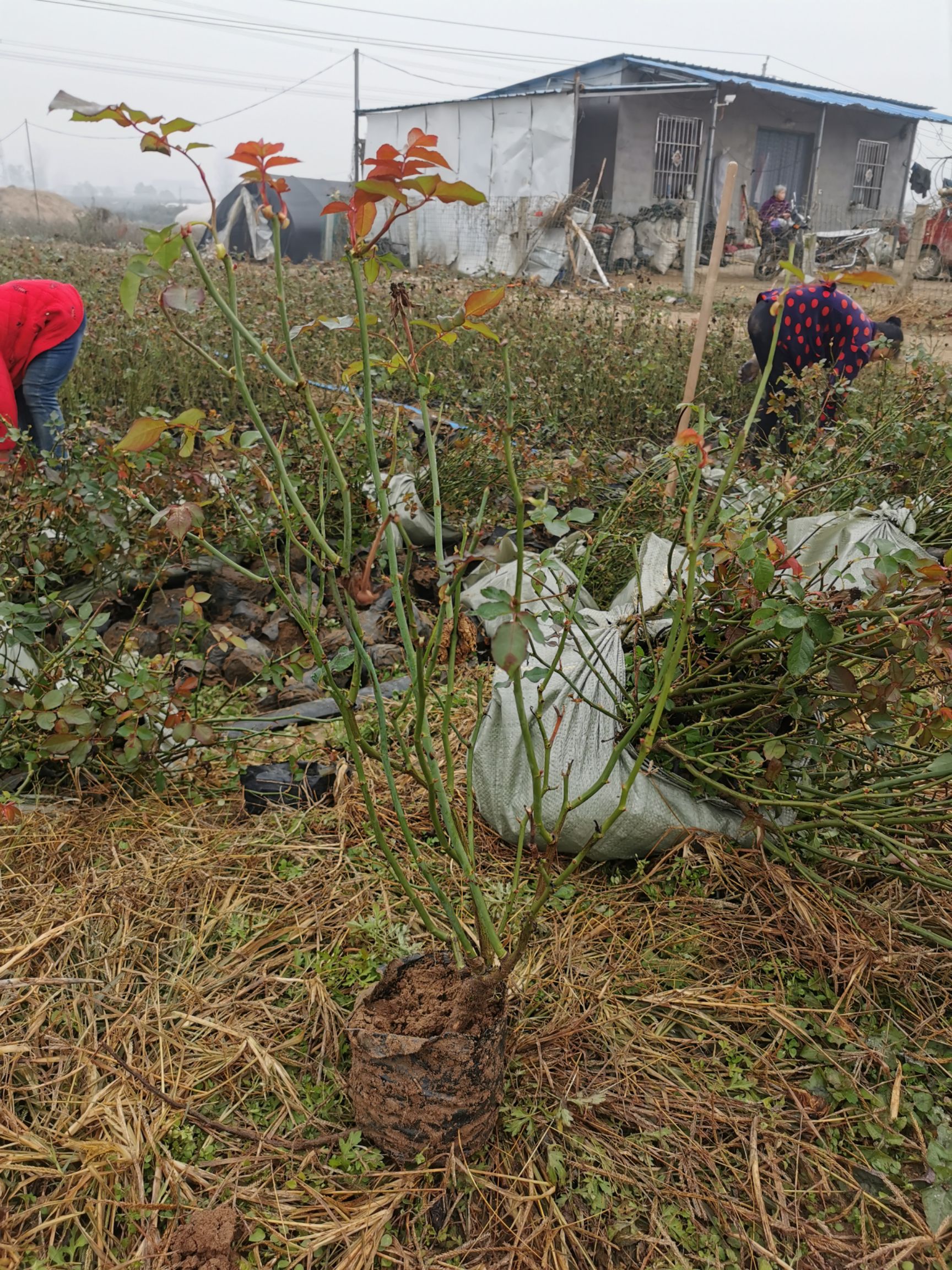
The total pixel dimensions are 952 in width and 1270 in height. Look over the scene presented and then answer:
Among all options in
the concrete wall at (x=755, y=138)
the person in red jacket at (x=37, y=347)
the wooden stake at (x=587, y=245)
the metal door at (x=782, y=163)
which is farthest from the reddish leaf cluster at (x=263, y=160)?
the metal door at (x=782, y=163)

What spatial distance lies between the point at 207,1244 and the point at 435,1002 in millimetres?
426

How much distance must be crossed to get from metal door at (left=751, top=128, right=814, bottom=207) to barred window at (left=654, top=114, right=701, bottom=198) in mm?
1824

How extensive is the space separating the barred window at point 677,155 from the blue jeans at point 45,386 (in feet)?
54.8

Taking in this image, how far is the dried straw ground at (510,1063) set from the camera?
1.25 meters

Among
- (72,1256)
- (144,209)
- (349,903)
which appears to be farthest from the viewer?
(144,209)

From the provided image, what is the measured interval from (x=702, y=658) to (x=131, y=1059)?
1379 mm

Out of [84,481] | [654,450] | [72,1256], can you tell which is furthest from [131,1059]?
[654,450]

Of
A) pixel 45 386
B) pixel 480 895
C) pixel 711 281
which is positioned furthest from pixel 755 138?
pixel 480 895

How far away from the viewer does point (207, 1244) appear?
46.1 inches

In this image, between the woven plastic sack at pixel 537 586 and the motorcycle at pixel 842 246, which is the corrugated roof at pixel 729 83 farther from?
the woven plastic sack at pixel 537 586

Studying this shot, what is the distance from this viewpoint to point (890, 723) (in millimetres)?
1523

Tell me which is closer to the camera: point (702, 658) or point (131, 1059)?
point (131, 1059)

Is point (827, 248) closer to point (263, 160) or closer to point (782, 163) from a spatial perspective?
point (782, 163)

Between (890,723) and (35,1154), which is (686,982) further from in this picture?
(35,1154)
